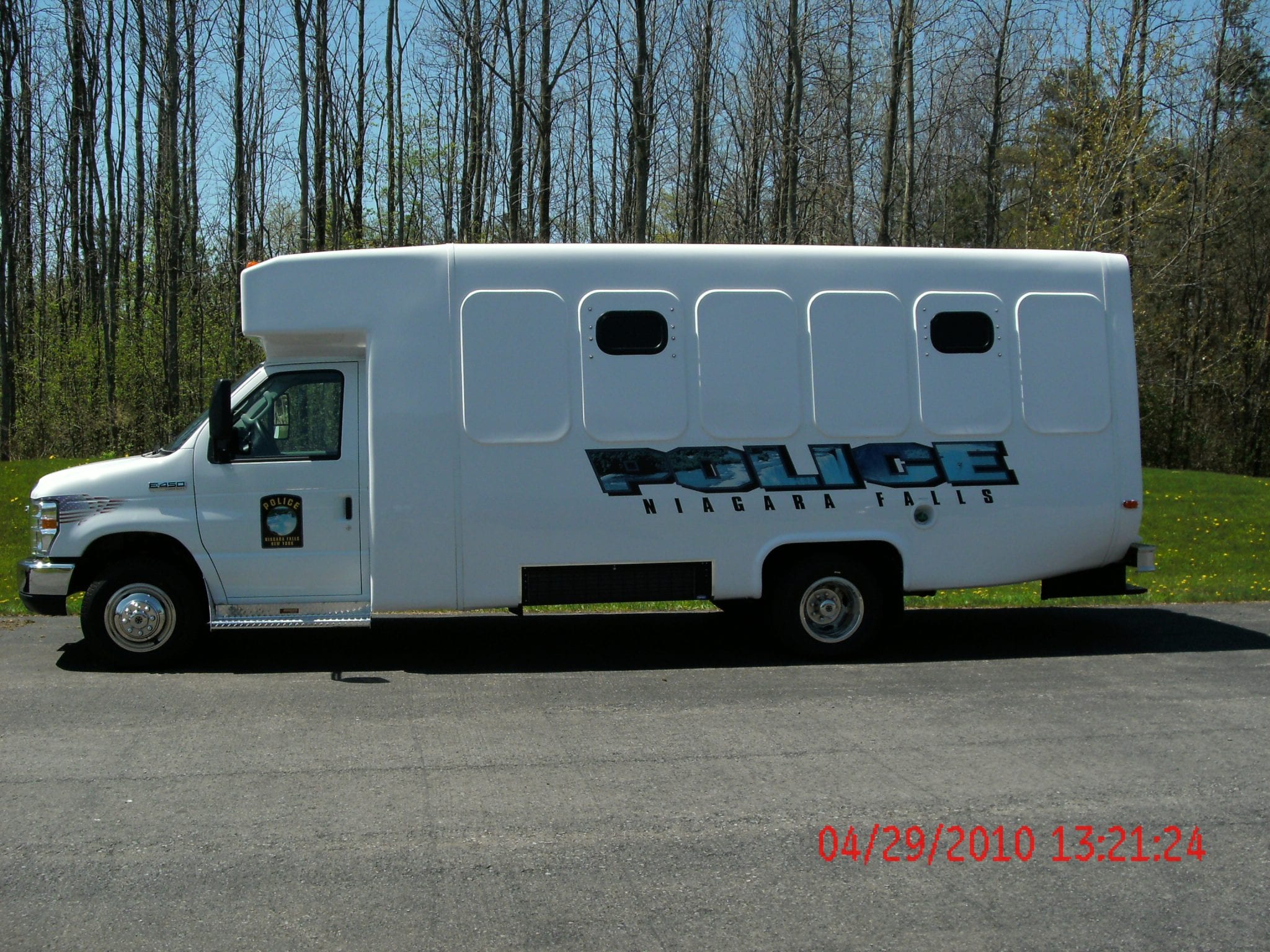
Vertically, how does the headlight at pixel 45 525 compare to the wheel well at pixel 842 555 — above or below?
above

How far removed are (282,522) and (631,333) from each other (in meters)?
2.85

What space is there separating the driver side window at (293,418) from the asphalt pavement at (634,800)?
162 centimetres

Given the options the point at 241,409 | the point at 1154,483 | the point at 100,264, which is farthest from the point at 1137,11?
the point at 100,264

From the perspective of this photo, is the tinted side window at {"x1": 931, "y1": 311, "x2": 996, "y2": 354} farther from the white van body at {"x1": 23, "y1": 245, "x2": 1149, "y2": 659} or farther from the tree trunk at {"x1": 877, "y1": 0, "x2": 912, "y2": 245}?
the tree trunk at {"x1": 877, "y1": 0, "x2": 912, "y2": 245}

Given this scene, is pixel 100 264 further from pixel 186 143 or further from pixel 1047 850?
pixel 1047 850

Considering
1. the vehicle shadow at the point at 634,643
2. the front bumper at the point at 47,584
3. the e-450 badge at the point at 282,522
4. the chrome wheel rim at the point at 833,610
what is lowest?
the vehicle shadow at the point at 634,643

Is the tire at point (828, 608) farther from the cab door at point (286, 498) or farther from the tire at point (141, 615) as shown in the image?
the tire at point (141, 615)

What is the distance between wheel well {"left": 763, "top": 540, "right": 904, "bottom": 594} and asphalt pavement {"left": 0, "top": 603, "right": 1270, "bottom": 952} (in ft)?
2.08

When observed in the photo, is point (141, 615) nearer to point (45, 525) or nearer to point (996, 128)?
point (45, 525)

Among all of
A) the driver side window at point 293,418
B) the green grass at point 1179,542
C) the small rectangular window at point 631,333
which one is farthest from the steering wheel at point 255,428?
the green grass at point 1179,542

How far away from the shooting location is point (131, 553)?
828 cm

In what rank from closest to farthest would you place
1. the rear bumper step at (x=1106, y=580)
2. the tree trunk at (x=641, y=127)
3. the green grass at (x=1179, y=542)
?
the rear bumper step at (x=1106, y=580)
the green grass at (x=1179, y=542)
the tree trunk at (x=641, y=127)

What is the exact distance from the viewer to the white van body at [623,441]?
26.7 feet
